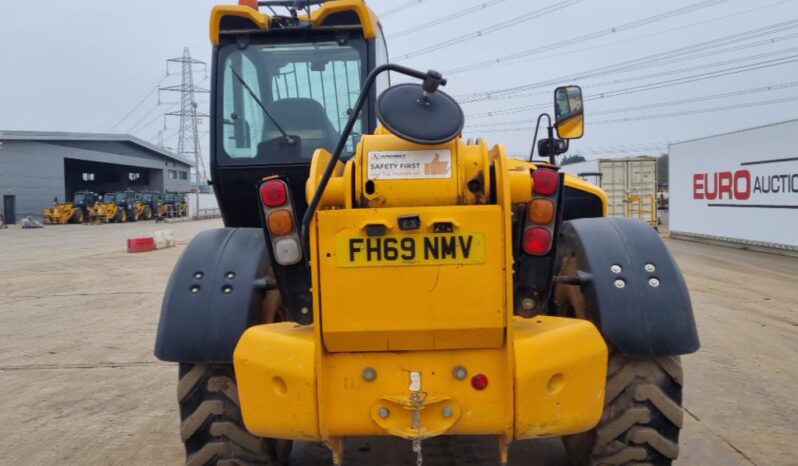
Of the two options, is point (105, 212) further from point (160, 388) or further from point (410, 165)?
point (410, 165)

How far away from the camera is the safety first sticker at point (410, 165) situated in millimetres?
3027

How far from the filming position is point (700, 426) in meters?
5.06

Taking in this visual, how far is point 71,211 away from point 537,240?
179ft

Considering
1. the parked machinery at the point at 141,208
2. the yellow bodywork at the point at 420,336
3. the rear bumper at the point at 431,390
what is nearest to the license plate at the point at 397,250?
the yellow bodywork at the point at 420,336

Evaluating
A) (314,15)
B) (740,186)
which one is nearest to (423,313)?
(314,15)

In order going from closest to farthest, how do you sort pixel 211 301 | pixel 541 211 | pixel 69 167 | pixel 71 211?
pixel 541 211 → pixel 211 301 → pixel 71 211 → pixel 69 167

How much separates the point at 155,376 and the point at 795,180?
14.2m

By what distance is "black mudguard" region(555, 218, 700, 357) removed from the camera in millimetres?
3277

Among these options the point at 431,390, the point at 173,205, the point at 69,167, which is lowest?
the point at 431,390

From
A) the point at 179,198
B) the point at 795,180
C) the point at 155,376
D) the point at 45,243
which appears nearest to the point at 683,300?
the point at 155,376

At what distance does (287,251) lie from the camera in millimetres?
3195

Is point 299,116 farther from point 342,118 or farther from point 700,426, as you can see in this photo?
point 700,426

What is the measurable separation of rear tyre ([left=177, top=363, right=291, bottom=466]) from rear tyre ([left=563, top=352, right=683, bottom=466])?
166 centimetres

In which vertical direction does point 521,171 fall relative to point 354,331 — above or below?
above
